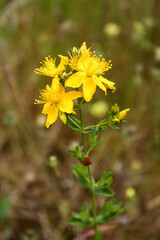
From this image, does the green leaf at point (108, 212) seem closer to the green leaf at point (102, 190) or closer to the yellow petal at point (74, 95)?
the green leaf at point (102, 190)

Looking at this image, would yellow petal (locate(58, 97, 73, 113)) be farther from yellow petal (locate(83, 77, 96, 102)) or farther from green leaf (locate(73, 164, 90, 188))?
green leaf (locate(73, 164, 90, 188))

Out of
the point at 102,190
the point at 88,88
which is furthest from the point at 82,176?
the point at 88,88

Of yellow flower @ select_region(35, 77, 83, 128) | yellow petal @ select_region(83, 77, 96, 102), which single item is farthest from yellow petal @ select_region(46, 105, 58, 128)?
A: yellow petal @ select_region(83, 77, 96, 102)

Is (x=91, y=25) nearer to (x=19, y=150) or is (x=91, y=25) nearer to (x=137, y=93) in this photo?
(x=137, y=93)

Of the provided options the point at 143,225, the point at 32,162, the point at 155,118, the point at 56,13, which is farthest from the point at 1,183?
the point at 56,13

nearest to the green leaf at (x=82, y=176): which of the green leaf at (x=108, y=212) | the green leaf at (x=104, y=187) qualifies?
the green leaf at (x=104, y=187)

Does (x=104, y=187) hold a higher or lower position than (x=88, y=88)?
lower

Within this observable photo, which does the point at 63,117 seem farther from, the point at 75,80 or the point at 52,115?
the point at 75,80
